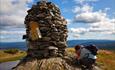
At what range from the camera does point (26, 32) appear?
101 feet

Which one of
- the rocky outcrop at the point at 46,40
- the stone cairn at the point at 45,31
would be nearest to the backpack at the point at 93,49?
the rocky outcrop at the point at 46,40

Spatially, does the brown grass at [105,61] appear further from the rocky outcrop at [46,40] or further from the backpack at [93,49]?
the backpack at [93,49]

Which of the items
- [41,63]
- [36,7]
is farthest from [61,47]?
[36,7]

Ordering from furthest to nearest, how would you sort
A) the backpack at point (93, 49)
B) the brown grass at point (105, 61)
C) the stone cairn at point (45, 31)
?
the brown grass at point (105, 61), the stone cairn at point (45, 31), the backpack at point (93, 49)

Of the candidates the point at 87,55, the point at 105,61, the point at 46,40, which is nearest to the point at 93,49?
the point at 87,55

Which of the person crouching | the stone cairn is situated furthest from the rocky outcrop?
the person crouching

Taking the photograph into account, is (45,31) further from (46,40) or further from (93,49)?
(93,49)

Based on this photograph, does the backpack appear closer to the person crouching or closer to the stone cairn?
the person crouching

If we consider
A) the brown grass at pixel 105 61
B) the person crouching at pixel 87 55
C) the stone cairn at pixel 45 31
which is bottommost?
the brown grass at pixel 105 61

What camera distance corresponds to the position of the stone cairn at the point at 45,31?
1129 inches

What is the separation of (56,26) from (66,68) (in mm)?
4792

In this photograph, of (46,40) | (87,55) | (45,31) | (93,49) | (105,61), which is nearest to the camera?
(87,55)

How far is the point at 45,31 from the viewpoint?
2908cm

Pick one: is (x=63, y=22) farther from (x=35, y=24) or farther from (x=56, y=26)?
(x=35, y=24)
